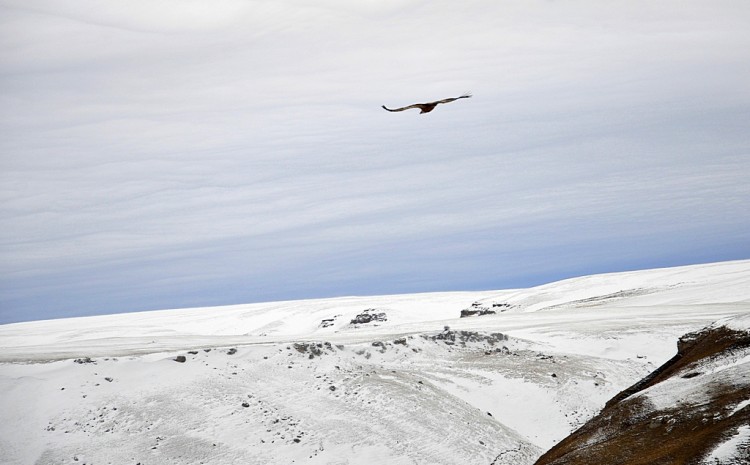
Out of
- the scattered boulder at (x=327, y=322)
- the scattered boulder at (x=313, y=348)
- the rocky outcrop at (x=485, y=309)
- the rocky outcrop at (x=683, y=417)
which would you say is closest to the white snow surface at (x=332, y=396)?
the scattered boulder at (x=313, y=348)

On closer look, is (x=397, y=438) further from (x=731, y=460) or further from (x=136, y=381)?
(x=731, y=460)

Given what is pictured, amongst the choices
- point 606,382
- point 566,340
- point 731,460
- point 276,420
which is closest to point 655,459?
point 731,460

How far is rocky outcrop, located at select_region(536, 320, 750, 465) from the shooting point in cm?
1942

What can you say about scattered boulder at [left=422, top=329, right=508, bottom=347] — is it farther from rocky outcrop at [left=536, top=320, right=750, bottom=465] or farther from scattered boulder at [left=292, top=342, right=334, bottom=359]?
rocky outcrop at [left=536, top=320, right=750, bottom=465]

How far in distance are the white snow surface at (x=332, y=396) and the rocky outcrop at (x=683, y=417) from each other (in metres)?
0.54

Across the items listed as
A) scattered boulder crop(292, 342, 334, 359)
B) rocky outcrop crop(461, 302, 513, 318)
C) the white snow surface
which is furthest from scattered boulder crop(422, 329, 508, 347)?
rocky outcrop crop(461, 302, 513, 318)

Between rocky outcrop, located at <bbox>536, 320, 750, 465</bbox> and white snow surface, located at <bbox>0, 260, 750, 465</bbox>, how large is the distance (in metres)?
0.54

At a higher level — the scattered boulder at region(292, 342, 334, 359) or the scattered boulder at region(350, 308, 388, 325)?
the scattered boulder at region(292, 342, 334, 359)

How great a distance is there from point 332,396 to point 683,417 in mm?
16787

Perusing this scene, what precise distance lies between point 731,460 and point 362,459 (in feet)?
52.4

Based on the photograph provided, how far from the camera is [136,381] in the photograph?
3422 cm

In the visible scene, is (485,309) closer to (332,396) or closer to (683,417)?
(332,396)

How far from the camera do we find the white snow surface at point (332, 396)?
3042 cm

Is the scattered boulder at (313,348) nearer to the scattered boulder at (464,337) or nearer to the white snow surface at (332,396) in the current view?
the white snow surface at (332,396)
